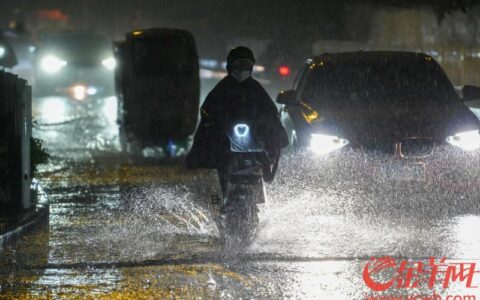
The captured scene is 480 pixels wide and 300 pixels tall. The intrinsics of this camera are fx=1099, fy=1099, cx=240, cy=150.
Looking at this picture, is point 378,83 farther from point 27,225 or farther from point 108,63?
point 108,63

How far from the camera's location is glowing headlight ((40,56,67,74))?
3239 centimetres

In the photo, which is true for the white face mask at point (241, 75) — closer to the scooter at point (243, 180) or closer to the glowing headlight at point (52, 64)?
the scooter at point (243, 180)

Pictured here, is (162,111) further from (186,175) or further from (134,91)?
(186,175)

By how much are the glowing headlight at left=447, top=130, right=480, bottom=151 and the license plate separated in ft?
1.74

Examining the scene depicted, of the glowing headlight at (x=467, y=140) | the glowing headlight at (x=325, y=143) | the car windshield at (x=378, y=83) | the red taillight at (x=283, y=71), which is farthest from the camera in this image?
the red taillight at (x=283, y=71)

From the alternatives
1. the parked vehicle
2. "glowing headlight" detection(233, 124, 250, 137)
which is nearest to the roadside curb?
"glowing headlight" detection(233, 124, 250, 137)

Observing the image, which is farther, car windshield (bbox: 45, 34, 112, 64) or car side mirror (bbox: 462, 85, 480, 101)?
car windshield (bbox: 45, 34, 112, 64)

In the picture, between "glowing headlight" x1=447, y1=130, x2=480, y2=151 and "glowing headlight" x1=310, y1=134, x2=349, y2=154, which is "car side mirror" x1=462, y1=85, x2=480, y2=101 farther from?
"glowing headlight" x1=310, y1=134, x2=349, y2=154

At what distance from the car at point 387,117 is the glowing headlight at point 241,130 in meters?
2.77

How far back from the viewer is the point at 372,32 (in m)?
39.4

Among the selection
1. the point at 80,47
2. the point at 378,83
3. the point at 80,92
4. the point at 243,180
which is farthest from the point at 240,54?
the point at 80,47

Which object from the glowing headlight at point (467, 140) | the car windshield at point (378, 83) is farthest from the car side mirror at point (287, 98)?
the glowing headlight at point (467, 140)

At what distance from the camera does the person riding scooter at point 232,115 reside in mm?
9812

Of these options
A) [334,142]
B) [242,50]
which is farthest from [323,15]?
[242,50]
